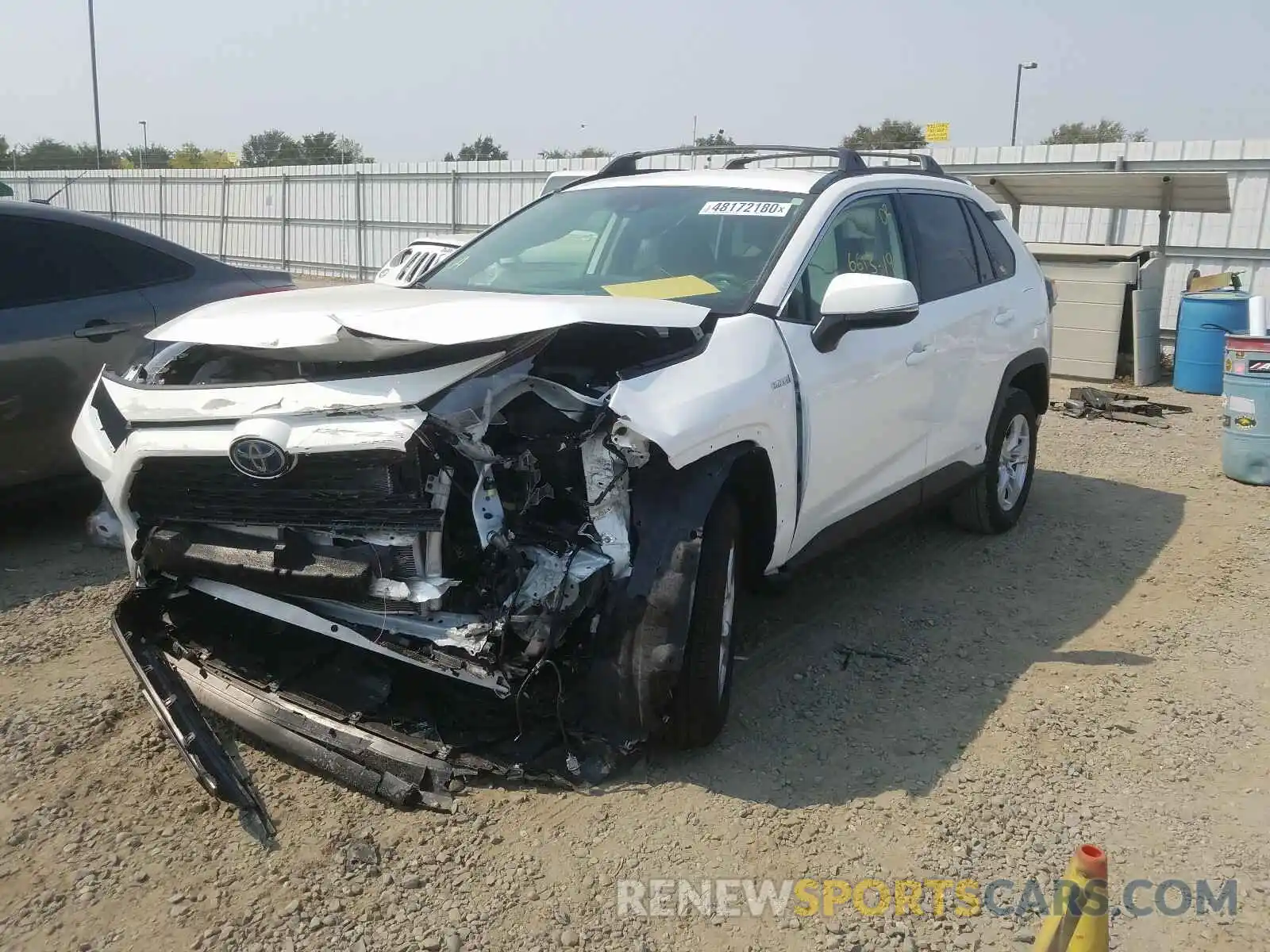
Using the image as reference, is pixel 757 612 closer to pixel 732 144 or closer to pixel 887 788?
pixel 887 788

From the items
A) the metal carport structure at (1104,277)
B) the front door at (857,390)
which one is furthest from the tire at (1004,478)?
the metal carport structure at (1104,277)

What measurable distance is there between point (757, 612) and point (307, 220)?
21014mm

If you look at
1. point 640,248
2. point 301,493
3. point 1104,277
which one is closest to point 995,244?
point 640,248

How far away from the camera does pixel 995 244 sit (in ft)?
18.5

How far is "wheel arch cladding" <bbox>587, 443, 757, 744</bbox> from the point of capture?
10.0 ft

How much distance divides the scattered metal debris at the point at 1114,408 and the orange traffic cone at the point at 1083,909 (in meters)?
7.88

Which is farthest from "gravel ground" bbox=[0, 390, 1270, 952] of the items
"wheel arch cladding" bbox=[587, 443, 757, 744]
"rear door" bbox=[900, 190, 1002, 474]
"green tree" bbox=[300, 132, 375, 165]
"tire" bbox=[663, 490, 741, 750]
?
"green tree" bbox=[300, 132, 375, 165]

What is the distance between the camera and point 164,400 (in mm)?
3139

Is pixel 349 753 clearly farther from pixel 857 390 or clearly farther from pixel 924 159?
pixel 924 159

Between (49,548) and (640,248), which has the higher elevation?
(640,248)

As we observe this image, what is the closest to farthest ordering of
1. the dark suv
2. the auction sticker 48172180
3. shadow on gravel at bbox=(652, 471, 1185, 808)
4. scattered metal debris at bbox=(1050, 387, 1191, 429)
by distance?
shadow on gravel at bbox=(652, 471, 1185, 808) < the auction sticker 48172180 < the dark suv < scattered metal debris at bbox=(1050, 387, 1191, 429)

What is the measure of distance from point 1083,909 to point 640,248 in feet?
9.50

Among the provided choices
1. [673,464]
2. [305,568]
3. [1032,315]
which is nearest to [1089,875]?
[673,464]

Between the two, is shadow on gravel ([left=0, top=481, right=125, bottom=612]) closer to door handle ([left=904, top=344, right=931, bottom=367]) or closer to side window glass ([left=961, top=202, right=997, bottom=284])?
door handle ([left=904, top=344, right=931, bottom=367])
